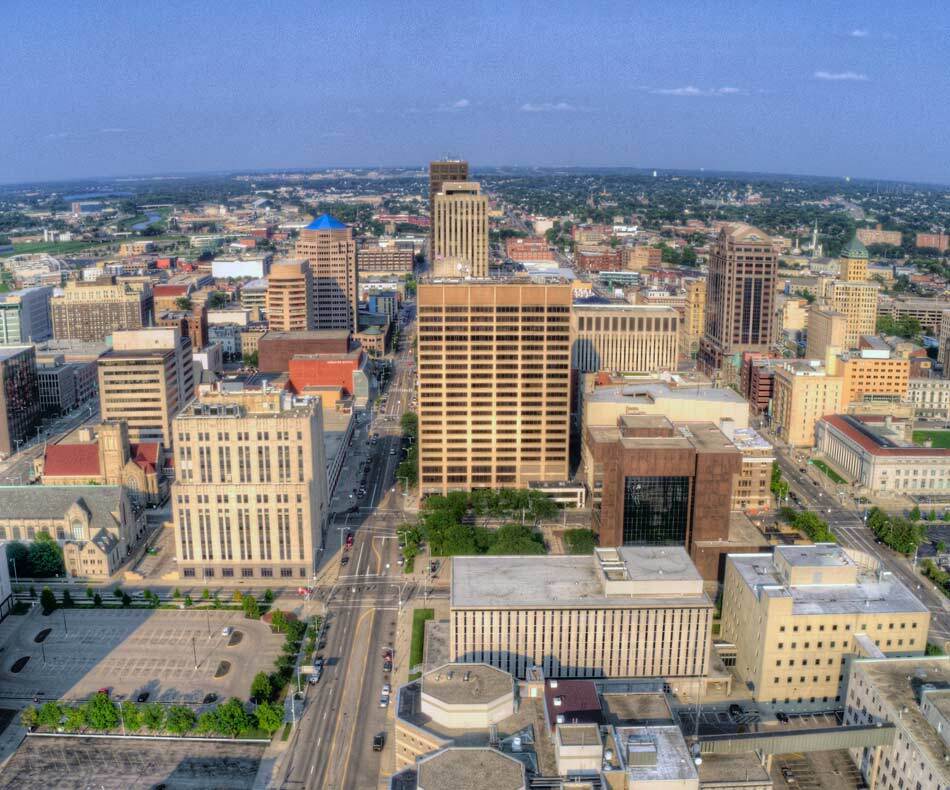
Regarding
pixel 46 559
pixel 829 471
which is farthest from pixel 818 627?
pixel 46 559

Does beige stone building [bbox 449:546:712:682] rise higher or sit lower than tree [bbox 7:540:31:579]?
higher

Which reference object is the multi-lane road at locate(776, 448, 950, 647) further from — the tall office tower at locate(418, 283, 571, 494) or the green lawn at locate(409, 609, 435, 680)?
the green lawn at locate(409, 609, 435, 680)

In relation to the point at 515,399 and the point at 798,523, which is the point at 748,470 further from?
the point at 515,399

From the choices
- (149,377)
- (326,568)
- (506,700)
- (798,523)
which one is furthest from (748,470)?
(149,377)

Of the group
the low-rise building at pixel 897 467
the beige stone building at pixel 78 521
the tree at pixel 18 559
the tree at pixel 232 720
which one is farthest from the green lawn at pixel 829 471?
the tree at pixel 18 559

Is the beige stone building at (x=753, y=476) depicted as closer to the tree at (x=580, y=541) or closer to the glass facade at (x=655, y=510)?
the glass facade at (x=655, y=510)

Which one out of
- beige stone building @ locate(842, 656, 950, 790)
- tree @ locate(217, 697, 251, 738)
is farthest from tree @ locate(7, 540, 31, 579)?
beige stone building @ locate(842, 656, 950, 790)
